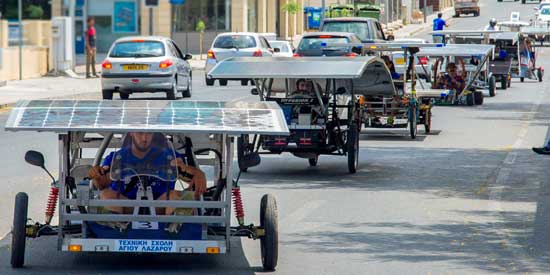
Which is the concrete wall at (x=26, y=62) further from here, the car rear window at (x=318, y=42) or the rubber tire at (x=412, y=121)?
the rubber tire at (x=412, y=121)

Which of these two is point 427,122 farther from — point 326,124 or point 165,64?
point 165,64

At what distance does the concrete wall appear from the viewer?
41.1 metres

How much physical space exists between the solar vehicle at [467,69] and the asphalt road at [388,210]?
141 inches

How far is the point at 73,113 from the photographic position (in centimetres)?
1052

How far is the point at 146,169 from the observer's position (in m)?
11.0

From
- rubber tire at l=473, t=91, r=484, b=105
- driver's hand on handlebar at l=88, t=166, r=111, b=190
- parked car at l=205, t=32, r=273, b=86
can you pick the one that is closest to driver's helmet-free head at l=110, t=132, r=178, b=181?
driver's hand on handlebar at l=88, t=166, r=111, b=190

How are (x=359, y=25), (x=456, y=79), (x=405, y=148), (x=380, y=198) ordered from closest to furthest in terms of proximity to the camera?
(x=380, y=198) < (x=405, y=148) < (x=456, y=79) < (x=359, y=25)

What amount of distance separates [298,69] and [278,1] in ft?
195

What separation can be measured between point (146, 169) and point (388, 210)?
453cm

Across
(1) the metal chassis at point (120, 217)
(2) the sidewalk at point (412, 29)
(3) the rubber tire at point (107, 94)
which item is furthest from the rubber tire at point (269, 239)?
(2) the sidewalk at point (412, 29)

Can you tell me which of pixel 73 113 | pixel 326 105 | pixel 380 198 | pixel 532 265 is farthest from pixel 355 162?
pixel 73 113

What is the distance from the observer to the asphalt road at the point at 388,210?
11219 millimetres

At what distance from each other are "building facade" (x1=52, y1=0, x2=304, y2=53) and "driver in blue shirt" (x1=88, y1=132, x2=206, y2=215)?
53.0 metres

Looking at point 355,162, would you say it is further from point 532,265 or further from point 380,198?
point 532,265
